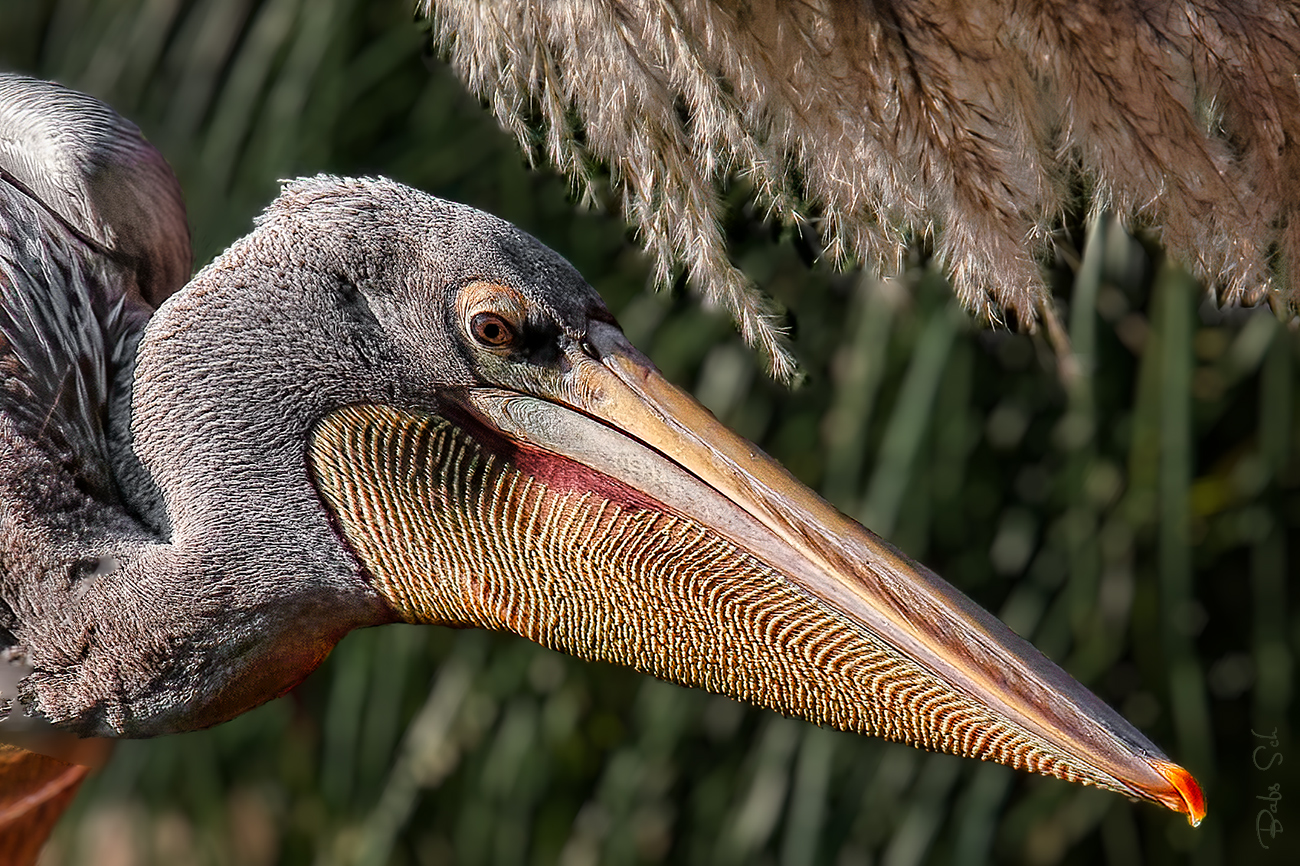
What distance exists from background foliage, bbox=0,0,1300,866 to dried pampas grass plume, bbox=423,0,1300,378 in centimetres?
108

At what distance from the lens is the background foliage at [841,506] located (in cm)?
221

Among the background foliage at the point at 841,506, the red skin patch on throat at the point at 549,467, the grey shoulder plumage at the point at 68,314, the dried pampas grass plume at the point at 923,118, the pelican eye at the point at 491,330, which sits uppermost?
the dried pampas grass plume at the point at 923,118

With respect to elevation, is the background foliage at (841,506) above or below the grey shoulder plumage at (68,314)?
below

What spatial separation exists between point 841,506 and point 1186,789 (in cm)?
142

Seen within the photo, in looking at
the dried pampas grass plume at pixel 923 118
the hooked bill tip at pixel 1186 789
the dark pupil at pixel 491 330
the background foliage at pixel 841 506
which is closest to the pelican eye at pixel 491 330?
the dark pupil at pixel 491 330

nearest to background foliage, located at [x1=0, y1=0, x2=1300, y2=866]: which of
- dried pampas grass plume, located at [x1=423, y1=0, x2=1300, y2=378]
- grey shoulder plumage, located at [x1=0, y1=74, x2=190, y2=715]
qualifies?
grey shoulder plumage, located at [x1=0, y1=74, x2=190, y2=715]

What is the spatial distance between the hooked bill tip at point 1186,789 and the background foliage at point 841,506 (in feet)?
4.34

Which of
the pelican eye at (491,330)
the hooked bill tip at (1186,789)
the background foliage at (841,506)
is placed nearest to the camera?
the hooked bill tip at (1186,789)

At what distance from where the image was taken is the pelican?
0.91 m

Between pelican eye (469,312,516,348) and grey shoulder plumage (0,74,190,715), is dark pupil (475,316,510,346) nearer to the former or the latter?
pelican eye (469,312,516,348)

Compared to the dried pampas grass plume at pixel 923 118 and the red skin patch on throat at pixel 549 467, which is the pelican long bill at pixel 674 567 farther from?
the dried pampas grass plume at pixel 923 118

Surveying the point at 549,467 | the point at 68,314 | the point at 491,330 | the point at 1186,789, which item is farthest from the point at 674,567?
the point at 68,314

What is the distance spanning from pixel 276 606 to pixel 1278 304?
932 mm

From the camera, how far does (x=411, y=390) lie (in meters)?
0.97
